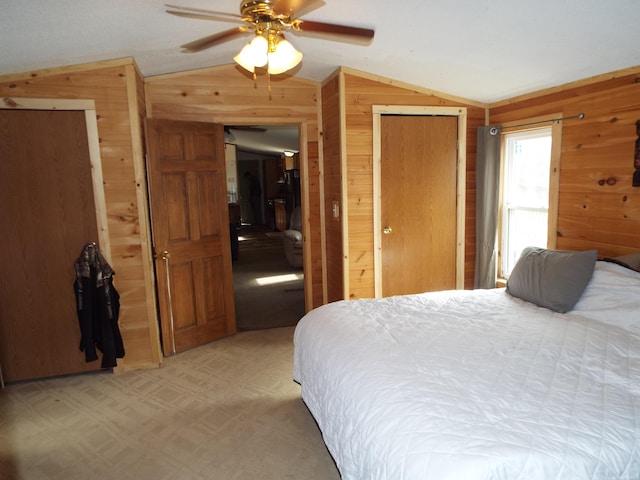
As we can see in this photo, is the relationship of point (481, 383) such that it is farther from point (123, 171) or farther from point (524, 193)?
point (123, 171)

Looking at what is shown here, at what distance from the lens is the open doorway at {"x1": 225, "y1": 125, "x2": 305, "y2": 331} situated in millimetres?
4758

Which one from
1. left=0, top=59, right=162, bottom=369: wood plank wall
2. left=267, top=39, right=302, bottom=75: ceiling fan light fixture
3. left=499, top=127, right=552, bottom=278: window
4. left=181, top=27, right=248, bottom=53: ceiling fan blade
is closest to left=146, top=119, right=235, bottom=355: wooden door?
left=0, top=59, right=162, bottom=369: wood plank wall

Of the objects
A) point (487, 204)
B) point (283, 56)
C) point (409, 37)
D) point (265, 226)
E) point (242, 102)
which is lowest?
point (265, 226)

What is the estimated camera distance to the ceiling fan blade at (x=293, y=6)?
1680 mm

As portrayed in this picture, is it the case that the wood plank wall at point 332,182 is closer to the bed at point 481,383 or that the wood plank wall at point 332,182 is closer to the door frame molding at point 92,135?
the bed at point 481,383

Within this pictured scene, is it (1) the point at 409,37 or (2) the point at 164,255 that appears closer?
(1) the point at 409,37

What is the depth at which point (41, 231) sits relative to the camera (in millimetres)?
2990

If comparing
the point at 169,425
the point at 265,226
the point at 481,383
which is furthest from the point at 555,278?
the point at 265,226

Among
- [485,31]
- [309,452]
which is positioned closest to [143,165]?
[309,452]

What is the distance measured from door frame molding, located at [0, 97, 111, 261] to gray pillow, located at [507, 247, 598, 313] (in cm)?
308

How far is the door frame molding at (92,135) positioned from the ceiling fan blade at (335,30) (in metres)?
1.91

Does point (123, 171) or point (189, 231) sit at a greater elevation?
point (123, 171)

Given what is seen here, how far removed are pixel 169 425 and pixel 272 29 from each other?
237cm

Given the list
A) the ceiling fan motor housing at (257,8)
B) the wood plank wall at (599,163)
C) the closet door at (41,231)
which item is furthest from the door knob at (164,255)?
the wood plank wall at (599,163)
